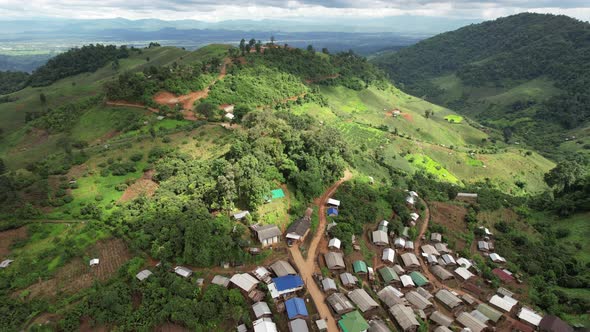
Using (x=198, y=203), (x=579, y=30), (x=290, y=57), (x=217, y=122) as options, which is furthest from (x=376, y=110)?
(x=579, y=30)

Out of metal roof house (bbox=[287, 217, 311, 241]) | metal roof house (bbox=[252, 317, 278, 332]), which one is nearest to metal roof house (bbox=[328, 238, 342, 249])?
metal roof house (bbox=[287, 217, 311, 241])

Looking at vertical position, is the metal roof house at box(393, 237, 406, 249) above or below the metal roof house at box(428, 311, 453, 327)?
above

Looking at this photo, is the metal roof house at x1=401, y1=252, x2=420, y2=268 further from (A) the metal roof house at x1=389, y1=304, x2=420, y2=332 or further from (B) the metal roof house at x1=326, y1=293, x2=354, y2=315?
(B) the metal roof house at x1=326, y1=293, x2=354, y2=315

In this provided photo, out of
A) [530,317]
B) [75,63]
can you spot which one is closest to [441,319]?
[530,317]

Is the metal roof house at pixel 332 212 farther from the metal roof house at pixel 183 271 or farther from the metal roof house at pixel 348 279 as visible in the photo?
the metal roof house at pixel 183 271

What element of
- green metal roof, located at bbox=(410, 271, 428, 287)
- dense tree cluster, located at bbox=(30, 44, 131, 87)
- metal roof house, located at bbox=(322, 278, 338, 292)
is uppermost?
dense tree cluster, located at bbox=(30, 44, 131, 87)

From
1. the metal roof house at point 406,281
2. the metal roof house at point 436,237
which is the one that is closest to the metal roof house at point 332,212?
the metal roof house at point 406,281

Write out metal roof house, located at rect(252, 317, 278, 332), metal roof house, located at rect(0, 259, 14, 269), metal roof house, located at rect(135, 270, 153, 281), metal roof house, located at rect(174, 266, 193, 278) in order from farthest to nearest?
metal roof house, located at rect(0, 259, 14, 269)
metal roof house, located at rect(174, 266, 193, 278)
metal roof house, located at rect(135, 270, 153, 281)
metal roof house, located at rect(252, 317, 278, 332)

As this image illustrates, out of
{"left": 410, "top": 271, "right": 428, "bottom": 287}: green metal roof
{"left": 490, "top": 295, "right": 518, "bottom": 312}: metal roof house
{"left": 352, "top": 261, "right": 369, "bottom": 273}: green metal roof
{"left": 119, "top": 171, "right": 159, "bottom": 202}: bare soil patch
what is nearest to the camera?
{"left": 490, "top": 295, "right": 518, "bottom": 312}: metal roof house

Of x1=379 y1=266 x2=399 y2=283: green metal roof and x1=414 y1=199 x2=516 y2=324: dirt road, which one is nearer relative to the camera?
x1=414 y1=199 x2=516 y2=324: dirt road
